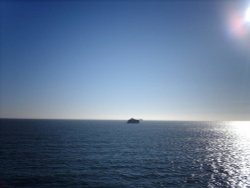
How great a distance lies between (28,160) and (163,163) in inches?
1347

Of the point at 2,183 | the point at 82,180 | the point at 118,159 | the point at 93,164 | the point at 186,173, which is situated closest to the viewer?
the point at 2,183

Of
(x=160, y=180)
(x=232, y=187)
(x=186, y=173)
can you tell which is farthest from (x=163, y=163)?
(x=232, y=187)

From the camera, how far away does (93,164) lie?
2463 inches

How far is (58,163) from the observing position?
63.2m

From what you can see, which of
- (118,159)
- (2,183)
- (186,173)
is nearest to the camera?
(2,183)

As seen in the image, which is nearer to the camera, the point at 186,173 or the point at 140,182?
the point at 140,182

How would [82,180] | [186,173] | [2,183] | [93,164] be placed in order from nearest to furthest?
[2,183] → [82,180] → [186,173] → [93,164]

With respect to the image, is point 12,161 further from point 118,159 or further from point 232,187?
point 232,187

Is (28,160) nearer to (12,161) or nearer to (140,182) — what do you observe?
(12,161)

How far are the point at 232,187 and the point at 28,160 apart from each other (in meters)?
47.8

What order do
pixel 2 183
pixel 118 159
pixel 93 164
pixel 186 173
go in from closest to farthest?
pixel 2 183, pixel 186 173, pixel 93 164, pixel 118 159

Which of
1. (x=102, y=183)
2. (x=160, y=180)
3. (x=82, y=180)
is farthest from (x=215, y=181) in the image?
(x=82, y=180)

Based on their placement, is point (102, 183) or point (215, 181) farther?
point (215, 181)

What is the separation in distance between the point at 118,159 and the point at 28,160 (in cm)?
2319
